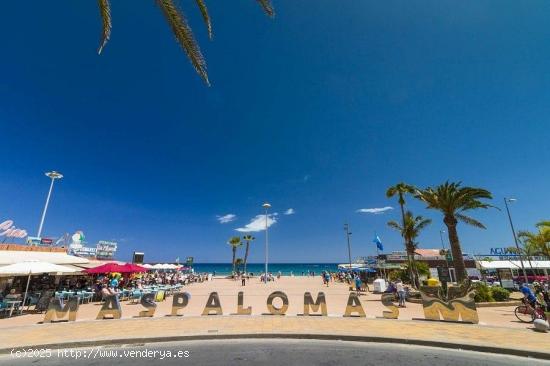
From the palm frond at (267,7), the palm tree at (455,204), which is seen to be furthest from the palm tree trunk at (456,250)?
the palm frond at (267,7)

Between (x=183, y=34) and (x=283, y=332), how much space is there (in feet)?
29.9

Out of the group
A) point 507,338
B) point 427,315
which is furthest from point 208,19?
point 427,315

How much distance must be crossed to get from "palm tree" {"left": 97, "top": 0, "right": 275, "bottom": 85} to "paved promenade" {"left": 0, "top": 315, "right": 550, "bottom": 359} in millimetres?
8212

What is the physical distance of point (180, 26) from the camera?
5191 mm

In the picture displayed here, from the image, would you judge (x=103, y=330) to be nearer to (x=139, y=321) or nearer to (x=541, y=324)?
(x=139, y=321)

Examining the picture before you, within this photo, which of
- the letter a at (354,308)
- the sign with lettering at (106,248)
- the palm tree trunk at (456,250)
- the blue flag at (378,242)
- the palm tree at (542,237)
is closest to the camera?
the letter a at (354,308)

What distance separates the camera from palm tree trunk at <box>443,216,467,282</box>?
18672mm

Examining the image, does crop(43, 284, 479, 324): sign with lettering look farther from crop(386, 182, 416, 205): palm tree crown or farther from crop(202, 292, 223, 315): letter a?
crop(386, 182, 416, 205): palm tree crown

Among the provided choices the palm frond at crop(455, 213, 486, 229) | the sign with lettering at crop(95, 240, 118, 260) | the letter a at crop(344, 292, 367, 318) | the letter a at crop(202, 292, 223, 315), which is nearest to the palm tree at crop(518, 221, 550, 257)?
the palm frond at crop(455, 213, 486, 229)

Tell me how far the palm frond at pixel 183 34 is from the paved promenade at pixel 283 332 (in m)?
8.20

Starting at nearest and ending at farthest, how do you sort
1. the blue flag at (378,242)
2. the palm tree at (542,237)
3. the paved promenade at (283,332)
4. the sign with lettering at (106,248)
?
the paved promenade at (283,332) < the palm tree at (542,237) < the blue flag at (378,242) < the sign with lettering at (106,248)

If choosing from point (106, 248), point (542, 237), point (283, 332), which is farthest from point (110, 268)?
point (106, 248)

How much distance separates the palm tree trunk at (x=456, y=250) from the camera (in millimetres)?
18672

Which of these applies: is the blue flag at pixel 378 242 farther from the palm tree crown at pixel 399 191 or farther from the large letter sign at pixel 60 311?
the large letter sign at pixel 60 311
